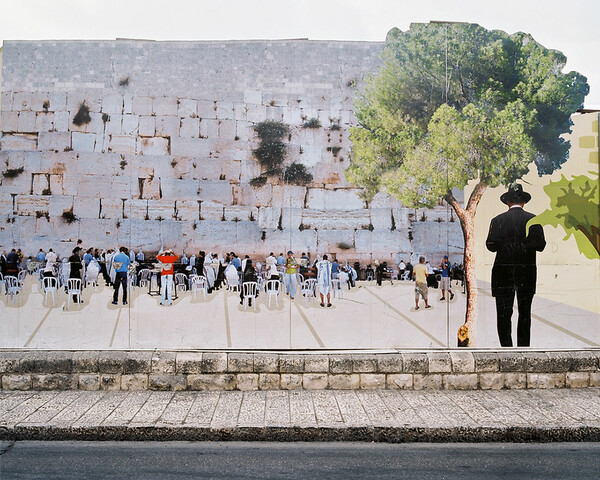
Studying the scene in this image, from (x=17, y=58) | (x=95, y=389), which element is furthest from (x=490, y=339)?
(x=17, y=58)

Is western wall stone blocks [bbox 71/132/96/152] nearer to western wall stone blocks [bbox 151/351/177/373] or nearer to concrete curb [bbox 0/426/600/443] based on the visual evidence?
western wall stone blocks [bbox 151/351/177/373]

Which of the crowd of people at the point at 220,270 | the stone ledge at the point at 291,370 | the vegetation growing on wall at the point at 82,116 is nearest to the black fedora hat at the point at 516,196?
the crowd of people at the point at 220,270

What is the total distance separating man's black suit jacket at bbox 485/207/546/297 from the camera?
8039mm

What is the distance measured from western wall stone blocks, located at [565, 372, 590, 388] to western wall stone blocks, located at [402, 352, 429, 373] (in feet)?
5.99

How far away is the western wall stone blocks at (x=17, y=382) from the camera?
24.1 feet

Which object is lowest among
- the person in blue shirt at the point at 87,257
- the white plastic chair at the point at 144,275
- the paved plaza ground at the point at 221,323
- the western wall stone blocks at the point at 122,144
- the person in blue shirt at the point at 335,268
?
the paved plaza ground at the point at 221,323

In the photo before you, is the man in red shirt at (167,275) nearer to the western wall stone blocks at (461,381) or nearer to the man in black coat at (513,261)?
the western wall stone blocks at (461,381)

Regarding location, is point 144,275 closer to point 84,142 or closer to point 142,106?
point 84,142

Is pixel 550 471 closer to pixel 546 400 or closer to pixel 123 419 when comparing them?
pixel 546 400

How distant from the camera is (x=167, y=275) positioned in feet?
25.9

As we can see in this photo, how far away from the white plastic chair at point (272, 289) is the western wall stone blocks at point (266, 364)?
741 millimetres

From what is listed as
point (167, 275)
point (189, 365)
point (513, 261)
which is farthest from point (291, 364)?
point (513, 261)

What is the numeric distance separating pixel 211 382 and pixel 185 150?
3069 millimetres

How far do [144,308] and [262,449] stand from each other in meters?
2.87
